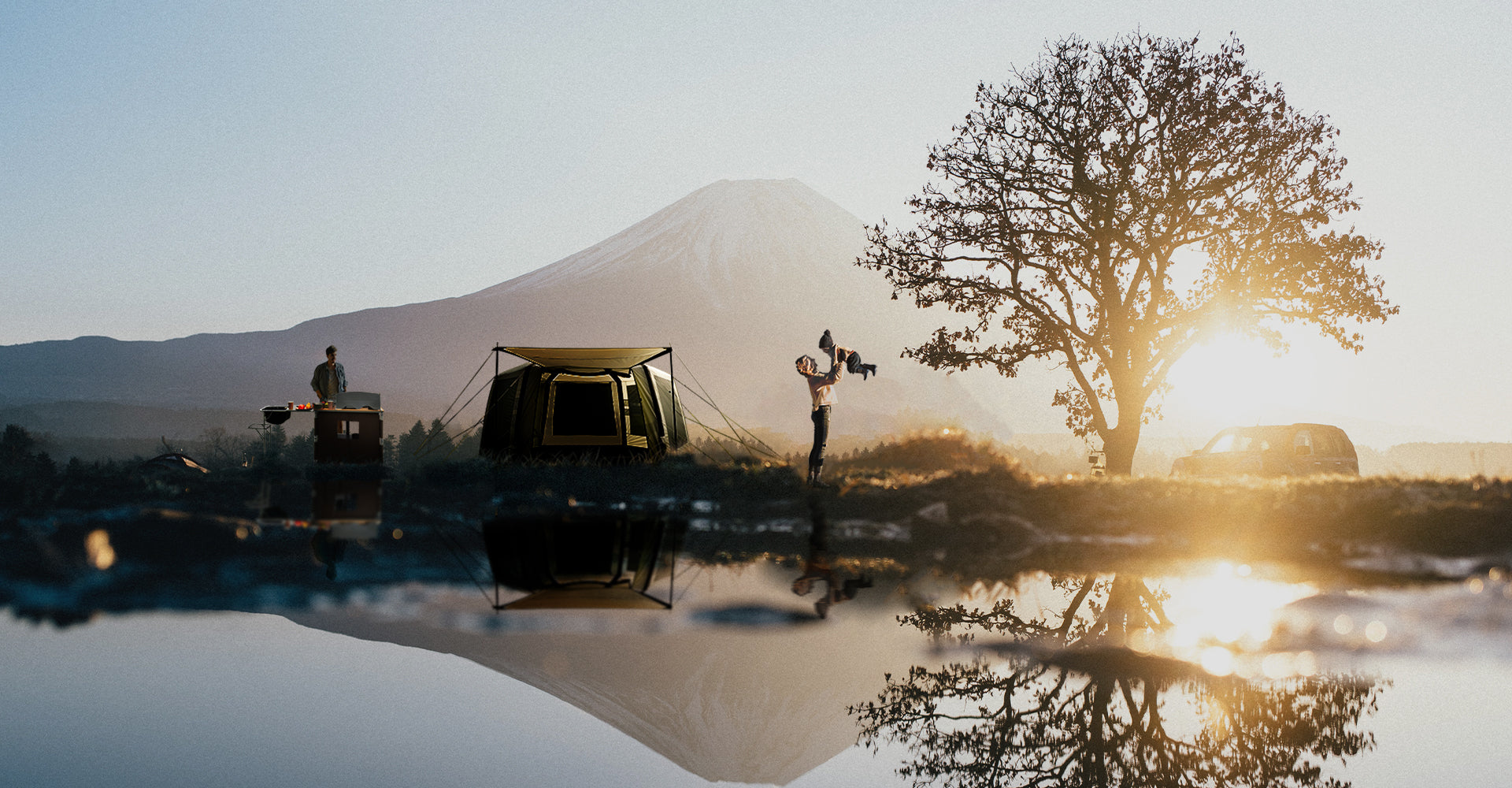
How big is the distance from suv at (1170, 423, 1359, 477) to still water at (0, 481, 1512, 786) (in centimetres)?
945

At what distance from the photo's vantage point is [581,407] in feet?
72.8

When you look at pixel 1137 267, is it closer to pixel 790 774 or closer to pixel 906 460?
pixel 906 460

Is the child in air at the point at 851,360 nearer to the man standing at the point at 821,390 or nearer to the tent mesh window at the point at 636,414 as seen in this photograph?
the man standing at the point at 821,390

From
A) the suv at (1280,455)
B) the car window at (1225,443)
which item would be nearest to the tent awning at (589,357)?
the suv at (1280,455)

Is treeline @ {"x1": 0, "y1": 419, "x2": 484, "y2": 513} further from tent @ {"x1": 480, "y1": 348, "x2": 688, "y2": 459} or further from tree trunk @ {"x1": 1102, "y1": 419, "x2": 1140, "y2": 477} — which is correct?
tree trunk @ {"x1": 1102, "y1": 419, "x2": 1140, "y2": 477}

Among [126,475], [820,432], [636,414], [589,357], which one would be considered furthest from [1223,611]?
[126,475]

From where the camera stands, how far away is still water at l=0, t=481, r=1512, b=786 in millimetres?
4758

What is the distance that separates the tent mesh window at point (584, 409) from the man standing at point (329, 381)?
15.7ft

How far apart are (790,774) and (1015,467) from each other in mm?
14529

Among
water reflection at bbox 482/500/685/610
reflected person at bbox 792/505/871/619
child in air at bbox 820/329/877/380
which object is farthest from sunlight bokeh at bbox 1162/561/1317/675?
child in air at bbox 820/329/877/380

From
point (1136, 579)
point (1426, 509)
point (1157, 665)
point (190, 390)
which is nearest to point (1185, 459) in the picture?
point (1426, 509)

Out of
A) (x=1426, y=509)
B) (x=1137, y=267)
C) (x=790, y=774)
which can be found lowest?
(x=790, y=774)

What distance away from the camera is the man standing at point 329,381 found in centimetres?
1788

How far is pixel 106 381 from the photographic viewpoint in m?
113
